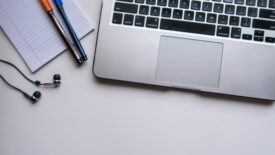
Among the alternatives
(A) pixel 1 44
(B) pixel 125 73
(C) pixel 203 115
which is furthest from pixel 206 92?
(A) pixel 1 44

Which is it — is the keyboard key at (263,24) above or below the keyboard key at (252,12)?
below

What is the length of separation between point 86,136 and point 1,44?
0.74 feet

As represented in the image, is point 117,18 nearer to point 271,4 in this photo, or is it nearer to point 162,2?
point 162,2

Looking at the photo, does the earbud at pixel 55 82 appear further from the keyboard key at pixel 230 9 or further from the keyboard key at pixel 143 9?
the keyboard key at pixel 230 9

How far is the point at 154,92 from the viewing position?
606 millimetres

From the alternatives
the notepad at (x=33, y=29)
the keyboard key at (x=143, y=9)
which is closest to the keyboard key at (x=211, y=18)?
the keyboard key at (x=143, y=9)

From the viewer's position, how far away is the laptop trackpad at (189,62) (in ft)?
1.93

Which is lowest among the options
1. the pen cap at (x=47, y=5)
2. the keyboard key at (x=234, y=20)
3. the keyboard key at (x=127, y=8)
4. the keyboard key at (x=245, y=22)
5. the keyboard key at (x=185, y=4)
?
the keyboard key at (x=245, y=22)

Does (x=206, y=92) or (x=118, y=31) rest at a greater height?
(x=118, y=31)

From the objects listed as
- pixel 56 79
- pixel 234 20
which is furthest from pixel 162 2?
pixel 56 79

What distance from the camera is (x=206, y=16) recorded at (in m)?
0.59

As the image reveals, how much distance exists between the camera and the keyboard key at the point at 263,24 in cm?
59

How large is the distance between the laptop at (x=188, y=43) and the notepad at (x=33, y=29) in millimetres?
66

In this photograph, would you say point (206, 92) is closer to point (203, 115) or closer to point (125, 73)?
point (203, 115)
